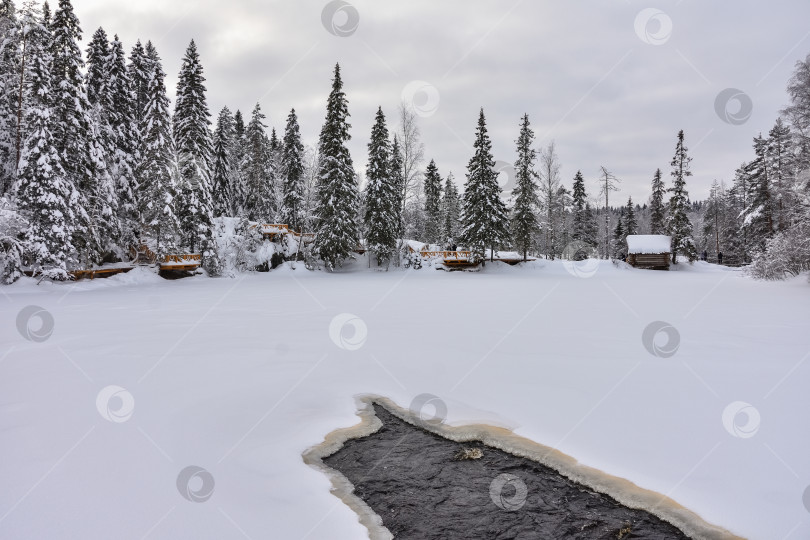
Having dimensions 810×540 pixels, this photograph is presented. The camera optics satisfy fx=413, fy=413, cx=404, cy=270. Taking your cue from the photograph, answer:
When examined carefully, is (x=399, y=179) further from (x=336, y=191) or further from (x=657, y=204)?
(x=657, y=204)

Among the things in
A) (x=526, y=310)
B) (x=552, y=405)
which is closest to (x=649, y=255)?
(x=526, y=310)

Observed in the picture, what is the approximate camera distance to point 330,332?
10086mm

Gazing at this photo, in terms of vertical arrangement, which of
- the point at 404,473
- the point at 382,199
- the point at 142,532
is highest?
the point at 382,199

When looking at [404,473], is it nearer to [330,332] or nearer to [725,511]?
[725,511]

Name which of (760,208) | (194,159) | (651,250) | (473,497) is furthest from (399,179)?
(473,497)

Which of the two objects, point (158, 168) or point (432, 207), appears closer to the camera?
point (158, 168)

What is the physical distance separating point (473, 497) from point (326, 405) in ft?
8.54

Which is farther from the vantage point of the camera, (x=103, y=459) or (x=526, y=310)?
(x=526, y=310)

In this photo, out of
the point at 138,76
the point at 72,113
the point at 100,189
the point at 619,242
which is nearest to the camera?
the point at 72,113

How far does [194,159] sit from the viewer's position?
96.2ft

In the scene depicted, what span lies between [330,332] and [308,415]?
→ 15.9ft

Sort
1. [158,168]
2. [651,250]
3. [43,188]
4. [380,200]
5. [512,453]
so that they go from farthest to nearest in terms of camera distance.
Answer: [651,250] → [380,200] → [158,168] → [43,188] → [512,453]

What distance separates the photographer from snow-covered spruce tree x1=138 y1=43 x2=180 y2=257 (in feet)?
88.8

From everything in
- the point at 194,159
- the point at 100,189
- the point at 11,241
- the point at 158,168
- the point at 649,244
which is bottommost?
the point at 649,244
